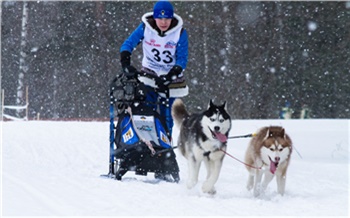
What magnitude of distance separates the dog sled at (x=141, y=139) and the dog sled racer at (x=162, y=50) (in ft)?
0.38

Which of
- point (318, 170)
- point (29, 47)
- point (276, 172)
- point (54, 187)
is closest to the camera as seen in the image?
point (54, 187)

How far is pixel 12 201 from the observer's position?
4.01 metres

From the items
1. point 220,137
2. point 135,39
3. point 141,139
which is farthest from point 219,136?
point 135,39

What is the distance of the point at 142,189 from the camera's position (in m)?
4.77

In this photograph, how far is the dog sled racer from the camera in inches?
221

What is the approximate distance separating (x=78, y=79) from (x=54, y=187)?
816 inches

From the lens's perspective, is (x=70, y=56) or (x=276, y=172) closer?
(x=276, y=172)

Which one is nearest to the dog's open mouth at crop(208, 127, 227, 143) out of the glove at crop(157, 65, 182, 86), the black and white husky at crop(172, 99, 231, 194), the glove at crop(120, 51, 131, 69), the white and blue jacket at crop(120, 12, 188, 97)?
the black and white husky at crop(172, 99, 231, 194)

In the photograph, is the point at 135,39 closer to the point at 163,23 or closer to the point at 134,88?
the point at 163,23

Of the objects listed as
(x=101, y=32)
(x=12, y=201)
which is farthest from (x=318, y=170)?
(x=101, y=32)

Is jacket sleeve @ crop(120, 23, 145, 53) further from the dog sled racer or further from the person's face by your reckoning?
the person's face

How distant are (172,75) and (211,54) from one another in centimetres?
1582

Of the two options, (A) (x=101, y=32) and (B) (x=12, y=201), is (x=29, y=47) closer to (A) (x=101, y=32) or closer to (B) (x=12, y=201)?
(A) (x=101, y=32)

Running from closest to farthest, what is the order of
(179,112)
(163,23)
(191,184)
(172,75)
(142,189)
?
(142,189)
(191,184)
(172,75)
(163,23)
(179,112)
